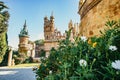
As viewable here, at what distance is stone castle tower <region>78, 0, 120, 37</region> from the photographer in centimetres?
543

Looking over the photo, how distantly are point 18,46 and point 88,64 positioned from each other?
3905cm

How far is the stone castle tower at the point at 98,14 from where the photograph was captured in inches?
214

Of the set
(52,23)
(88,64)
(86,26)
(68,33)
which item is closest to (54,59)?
(68,33)

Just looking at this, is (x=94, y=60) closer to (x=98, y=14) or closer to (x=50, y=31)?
(x=98, y=14)

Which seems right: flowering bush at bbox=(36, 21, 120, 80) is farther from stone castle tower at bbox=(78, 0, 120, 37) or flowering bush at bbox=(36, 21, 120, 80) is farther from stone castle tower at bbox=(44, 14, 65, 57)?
stone castle tower at bbox=(44, 14, 65, 57)

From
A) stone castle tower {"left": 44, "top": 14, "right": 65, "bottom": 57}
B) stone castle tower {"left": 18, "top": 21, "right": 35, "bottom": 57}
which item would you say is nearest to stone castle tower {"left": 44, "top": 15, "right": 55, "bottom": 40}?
stone castle tower {"left": 44, "top": 14, "right": 65, "bottom": 57}

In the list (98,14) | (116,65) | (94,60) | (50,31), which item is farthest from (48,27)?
(116,65)

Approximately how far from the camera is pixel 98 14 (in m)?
6.27

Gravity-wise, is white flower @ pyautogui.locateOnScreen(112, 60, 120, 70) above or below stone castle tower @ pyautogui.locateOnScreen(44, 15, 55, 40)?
below

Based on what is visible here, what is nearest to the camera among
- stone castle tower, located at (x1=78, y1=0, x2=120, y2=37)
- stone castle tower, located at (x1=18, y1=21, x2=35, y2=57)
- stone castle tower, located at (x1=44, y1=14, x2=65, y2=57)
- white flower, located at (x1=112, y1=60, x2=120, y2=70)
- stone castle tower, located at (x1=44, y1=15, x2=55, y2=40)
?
white flower, located at (x1=112, y1=60, x2=120, y2=70)

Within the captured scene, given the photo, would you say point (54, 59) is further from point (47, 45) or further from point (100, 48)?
point (47, 45)

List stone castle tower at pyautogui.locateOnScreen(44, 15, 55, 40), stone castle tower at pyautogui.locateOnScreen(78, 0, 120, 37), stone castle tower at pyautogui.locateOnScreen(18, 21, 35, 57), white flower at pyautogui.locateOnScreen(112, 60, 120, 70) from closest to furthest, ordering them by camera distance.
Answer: white flower at pyautogui.locateOnScreen(112, 60, 120, 70)
stone castle tower at pyautogui.locateOnScreen(78, 0, 120, 37)
stone castle tower at pyautogui.locateOnScreen(18, 21, 35, 57)
stone castle tower at pyautogui.locateOnScreen(44, 15, 55, 40)

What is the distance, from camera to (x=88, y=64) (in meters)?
2.76

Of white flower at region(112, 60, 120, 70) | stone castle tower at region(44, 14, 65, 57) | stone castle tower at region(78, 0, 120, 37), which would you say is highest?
stone castle tower at region(44, 14, 65, 57)
